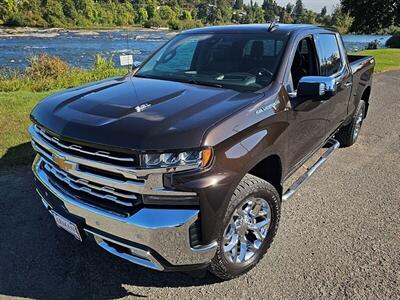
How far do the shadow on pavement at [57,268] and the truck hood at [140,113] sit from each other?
3.76ft

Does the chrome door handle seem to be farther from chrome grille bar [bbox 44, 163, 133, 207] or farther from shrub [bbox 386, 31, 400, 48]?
shrub [bbox 386, 31, 400, 48]

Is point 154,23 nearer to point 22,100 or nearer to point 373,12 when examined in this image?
point 373,12

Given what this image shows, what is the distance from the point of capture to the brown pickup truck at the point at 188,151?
2.33 metres

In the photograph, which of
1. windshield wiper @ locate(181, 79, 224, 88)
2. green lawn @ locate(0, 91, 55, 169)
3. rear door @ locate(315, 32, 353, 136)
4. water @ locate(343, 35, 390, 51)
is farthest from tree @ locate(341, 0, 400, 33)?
windshield wiper @ locate(181, 79, 224, 88)

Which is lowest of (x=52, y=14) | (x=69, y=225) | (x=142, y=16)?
(x=142, y=16)

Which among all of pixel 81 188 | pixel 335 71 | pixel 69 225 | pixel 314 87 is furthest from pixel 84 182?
pixel 335 71

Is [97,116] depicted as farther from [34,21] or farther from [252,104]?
[34,21]

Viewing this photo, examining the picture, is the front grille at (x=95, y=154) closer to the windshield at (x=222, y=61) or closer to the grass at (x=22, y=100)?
the windshield at (x=222, y=61)

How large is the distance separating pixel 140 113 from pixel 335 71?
115 inches

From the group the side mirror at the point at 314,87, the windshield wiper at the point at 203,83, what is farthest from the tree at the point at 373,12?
the windshield wiper at the point at 203,83

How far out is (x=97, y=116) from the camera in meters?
2.58

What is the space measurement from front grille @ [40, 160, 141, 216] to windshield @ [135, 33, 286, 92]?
1.36 metres

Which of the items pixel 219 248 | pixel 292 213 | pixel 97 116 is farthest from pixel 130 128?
pixel 292 213

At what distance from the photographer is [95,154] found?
2.43m
